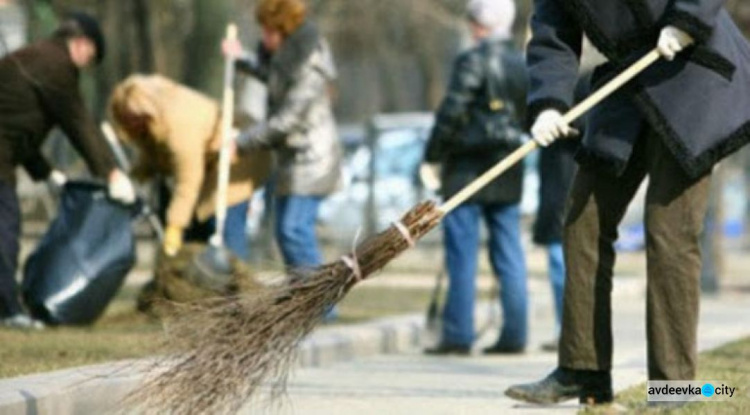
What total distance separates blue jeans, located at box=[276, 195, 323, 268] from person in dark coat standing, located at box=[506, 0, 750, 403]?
545 centimetres

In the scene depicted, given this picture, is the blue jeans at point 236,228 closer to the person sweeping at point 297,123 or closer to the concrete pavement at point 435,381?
the person sweeping at point 297,123

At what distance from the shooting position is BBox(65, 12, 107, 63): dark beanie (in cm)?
1262

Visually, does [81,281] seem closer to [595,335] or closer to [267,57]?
[267,57]

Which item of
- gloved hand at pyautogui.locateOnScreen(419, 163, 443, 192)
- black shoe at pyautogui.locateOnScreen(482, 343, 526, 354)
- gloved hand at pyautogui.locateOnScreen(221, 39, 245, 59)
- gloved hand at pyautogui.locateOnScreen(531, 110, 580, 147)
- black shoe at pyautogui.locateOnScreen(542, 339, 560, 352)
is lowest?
black shoe at pyautogui.locateOnScreen(542, 339, 560, 352)

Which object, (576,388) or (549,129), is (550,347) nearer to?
(576,388)

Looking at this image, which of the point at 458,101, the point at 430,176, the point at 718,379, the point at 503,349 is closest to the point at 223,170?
the point at 430,176

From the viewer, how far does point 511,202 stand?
41.5ft

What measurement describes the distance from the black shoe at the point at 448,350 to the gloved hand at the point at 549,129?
459 cm

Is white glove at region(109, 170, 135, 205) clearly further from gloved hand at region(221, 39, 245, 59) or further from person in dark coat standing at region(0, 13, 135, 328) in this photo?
gloved hand at region(221, 39, 245, 59)

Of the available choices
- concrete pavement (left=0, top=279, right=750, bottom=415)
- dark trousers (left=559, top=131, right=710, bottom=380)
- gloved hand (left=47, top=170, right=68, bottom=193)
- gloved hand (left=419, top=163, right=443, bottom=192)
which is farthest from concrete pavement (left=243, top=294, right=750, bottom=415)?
gloved hand (left=47, top=170, right=68, bottom=193)

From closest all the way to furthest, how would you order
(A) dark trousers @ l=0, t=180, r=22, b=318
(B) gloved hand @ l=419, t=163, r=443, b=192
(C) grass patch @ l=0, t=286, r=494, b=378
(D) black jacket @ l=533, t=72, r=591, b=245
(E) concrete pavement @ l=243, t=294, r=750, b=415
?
(E) concrete pavement @ l=243, t=294, r=750, b=415 < (C) grass patch @ l=0, t=286, r=494, b=378 < (A) dark trousers @ l=0, t=180, r=22, b=318 < (D) black jacket @ l=533, t=72, r=591, b=245 < (B) gloved hand @ l=419, t=163, r=443, b=192

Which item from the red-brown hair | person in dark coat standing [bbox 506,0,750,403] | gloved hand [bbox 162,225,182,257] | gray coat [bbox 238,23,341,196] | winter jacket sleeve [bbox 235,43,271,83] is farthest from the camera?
winter jacket sleeve [bbox 235,43,271,83]

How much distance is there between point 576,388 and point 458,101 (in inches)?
171

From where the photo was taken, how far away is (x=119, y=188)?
12688 mm
